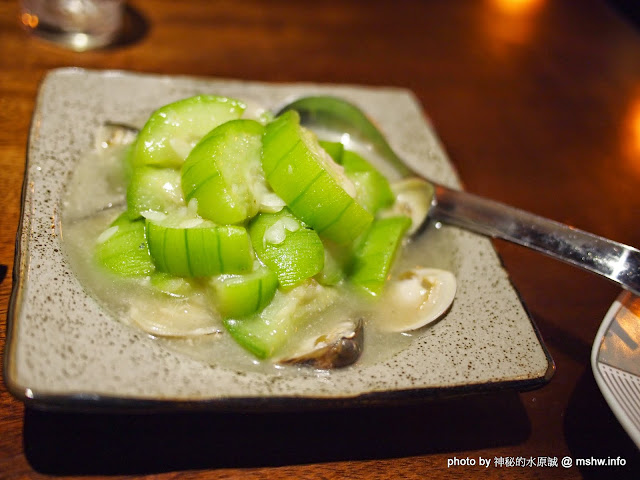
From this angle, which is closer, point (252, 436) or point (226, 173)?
point (252, 436)

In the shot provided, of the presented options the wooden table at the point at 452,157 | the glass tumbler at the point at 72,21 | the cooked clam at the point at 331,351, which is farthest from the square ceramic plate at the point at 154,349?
the glass tumbler at the point at 72,21

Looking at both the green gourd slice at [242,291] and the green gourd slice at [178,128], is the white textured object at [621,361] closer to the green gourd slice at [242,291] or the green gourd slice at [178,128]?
the green gourd slice at [242,291]

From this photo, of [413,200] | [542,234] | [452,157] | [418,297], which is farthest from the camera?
[452,157]

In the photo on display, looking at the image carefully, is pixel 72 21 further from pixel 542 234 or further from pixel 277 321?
pixel 542 234

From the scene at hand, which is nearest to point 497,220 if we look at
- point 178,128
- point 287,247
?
point 287,247

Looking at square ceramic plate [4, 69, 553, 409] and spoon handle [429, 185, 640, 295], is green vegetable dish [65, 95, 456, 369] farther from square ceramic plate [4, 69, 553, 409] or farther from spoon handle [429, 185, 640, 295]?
spoon handle [429, 185, 640, 295]

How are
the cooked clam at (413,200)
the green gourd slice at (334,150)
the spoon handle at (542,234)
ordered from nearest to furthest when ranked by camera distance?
the spoon handle at (542,234) → the green gourd slice at (334,150) → the cooked clam at (413,200)

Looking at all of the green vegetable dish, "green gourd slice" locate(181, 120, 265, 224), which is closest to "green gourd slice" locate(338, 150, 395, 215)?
the green vegetable dish
